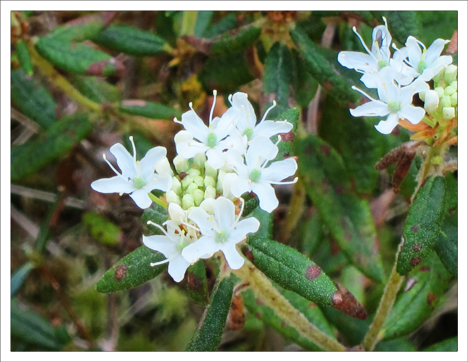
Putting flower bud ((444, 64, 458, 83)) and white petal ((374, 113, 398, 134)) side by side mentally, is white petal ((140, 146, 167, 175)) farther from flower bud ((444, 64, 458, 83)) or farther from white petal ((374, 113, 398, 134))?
flower bud ((444, 64, 458, 83))

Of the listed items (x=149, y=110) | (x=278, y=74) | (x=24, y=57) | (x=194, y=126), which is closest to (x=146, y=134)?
(x=149, y=110)

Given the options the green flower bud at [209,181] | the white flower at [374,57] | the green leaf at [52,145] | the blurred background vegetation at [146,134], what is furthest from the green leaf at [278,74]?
the green leaf at [52,145]

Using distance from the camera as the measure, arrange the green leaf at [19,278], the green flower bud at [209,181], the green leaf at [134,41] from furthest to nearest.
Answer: the green leaf at [19,278] < the green leaf at [134,41] < the green flower bud at [209,181]

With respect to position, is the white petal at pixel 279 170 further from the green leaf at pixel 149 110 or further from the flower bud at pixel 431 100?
the green leaf at pixel 149 110

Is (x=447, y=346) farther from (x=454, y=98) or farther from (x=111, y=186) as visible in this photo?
(x=111, y=186)

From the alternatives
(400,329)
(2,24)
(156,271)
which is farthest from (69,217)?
(400,329)

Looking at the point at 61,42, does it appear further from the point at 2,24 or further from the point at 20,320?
the point at 20,320

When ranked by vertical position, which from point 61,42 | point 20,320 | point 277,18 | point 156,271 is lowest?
point 20,320
